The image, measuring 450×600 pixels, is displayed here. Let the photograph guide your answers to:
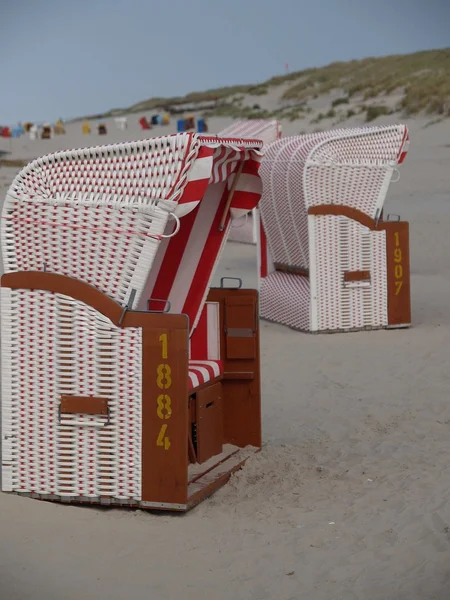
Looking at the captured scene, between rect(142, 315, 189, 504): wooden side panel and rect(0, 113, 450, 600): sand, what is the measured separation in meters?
0.26

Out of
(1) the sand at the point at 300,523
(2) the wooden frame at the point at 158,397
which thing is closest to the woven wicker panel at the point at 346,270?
(1) the sand at the point at 300,523

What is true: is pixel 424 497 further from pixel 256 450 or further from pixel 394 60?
pixel 394 60

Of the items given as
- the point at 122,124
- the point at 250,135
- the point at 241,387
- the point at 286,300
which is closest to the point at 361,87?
the point at 122,124

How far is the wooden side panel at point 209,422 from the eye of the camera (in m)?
6.03

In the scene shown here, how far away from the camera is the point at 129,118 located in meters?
58.2

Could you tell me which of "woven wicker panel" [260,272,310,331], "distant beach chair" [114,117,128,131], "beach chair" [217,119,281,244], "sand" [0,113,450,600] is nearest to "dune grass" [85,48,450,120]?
"distant beach chair" [114,117,128,131]

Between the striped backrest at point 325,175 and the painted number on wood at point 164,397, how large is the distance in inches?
203

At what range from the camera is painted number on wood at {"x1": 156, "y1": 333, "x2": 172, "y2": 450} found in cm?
523

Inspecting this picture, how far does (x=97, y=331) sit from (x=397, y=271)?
572cm

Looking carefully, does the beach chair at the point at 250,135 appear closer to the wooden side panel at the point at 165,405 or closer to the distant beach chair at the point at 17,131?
the wooden side panel at the point at 165,405

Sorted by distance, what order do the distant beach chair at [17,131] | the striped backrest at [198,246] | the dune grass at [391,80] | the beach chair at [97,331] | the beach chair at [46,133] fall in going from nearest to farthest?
1. the beach chair at [97,331]
2. the striped backrest at [198,246]
3. the dune grass at [391,80]
4. the beach chair at [46,133]
5. the distant beach chair at [17,131]

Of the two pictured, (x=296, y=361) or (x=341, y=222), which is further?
(x=341, y=222)

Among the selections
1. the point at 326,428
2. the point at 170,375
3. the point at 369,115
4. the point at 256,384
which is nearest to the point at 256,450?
the point at 256,384

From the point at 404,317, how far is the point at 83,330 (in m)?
5.81
